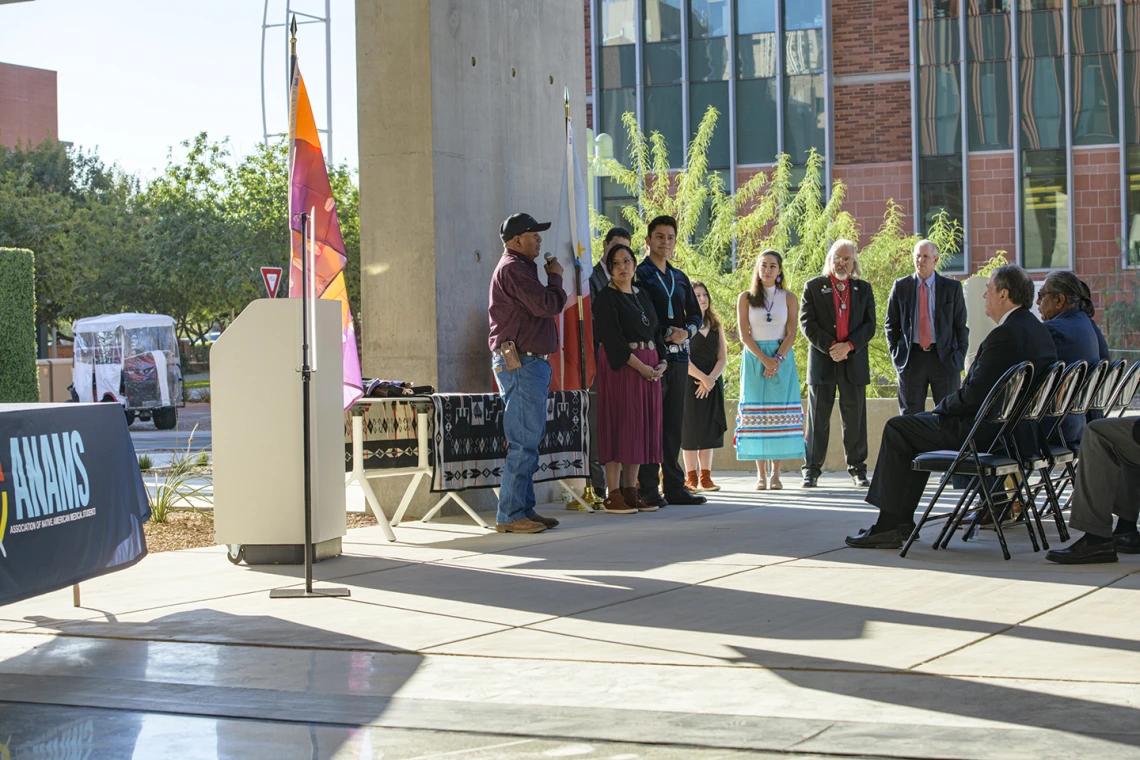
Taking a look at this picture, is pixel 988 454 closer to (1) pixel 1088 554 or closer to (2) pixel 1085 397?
(1) pixel 1088 554

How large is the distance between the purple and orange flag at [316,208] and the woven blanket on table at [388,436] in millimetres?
627

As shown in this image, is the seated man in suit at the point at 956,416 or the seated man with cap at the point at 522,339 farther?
the seated man with cap at the point at 522,339

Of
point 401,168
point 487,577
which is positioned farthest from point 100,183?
point 487,577

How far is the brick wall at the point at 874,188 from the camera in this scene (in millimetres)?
31000

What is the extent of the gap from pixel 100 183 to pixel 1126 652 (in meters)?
58.4

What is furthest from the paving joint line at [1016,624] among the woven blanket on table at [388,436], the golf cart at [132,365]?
the golf cart at [132,365]

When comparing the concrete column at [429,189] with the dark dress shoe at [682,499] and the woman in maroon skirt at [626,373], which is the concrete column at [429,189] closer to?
the woman in maroon skirt at [626,373]

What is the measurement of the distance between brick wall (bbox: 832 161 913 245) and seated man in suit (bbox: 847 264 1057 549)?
23332mm

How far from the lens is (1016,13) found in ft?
98.6

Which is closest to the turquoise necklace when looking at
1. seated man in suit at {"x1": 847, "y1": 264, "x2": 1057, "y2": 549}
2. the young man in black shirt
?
the young man in black shirt

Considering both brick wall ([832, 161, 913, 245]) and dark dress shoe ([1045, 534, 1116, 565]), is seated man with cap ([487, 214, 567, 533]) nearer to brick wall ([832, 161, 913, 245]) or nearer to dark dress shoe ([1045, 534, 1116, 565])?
dark dress shoe ([1045, 534, 1116, 565])

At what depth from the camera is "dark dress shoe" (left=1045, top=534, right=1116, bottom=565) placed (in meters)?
7.49

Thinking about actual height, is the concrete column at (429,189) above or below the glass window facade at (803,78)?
below

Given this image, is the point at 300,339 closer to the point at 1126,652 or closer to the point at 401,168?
the point at 401,168
